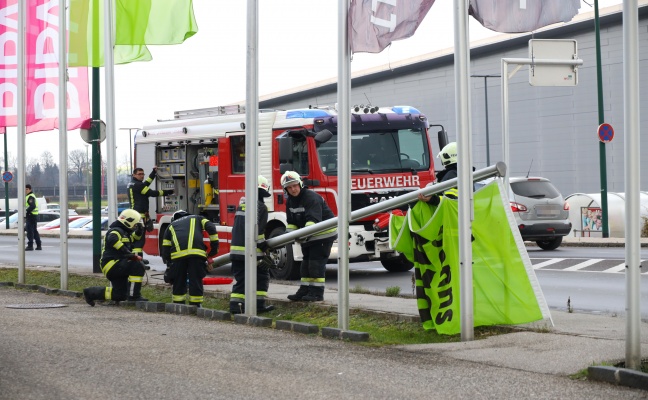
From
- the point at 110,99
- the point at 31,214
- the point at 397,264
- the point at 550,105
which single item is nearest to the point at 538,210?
the point at 397,264

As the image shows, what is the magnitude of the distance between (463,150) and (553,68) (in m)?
7.94

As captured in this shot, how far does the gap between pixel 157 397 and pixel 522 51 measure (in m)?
44.3

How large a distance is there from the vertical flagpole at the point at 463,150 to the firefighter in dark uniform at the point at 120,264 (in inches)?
233

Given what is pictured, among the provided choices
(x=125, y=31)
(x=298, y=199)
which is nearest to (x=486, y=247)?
(x=298, y=199)

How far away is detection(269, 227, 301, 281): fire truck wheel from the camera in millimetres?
18219

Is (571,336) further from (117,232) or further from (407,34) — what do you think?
(117,232)

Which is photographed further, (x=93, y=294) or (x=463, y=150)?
(x=93, y=294)

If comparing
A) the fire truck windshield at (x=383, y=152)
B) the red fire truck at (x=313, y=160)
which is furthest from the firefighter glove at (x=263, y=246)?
the fire truck windshield at (x=383, y=152)

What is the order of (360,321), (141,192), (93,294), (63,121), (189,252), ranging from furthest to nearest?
1. (141,192)
2. (63,121)
3. (93,294)
4. (189,252)
5. (360,321)

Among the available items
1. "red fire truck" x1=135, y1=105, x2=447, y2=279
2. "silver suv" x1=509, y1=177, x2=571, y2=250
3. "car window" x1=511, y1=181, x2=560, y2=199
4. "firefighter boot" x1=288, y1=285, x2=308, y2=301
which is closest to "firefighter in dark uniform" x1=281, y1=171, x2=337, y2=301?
"firefighter boot" x1=288, y1=285, x2=308, y2=301

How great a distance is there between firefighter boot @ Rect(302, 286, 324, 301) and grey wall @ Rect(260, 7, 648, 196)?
32.8 meters

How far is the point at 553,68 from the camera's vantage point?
17.3 meters

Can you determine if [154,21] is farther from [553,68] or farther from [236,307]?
[553,68]

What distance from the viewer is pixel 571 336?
32.5 ft
